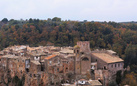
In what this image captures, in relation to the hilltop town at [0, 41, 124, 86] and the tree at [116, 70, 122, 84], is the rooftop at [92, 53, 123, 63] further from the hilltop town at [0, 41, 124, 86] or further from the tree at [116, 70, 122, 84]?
the tree at [116, 70, 122, 84]

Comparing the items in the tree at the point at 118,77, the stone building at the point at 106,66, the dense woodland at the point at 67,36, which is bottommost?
the tree at the point at 118,77

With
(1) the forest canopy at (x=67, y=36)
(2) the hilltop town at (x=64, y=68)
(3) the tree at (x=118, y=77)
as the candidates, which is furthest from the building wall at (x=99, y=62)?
(1) the forest canopy at (x=67, y=36)

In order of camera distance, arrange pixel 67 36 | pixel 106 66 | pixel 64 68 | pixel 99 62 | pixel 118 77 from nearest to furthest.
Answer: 1. pixel 64 68
2. pixel 106 66
3. pixel 118 77
4. pixel 99 62
5. pixel 67 36

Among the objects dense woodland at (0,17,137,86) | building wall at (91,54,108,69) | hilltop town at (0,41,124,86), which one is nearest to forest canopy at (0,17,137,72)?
dense woodland at (0,17,137,86)

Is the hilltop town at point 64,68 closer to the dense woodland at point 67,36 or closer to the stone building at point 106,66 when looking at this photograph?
the stone building at point 106,66

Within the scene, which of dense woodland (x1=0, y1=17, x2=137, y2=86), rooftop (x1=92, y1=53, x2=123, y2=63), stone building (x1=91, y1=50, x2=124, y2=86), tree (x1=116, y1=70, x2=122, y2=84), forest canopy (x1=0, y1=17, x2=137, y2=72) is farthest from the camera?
forest canopy (x1=0, y1=17, x2=137, y2=72)

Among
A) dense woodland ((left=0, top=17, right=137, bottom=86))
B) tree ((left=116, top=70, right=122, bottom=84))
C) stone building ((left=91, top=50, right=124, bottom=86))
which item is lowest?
tree ((left=116, top=70, right=122, bottom=84))

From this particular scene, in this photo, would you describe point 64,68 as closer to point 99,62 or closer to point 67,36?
point 99,62

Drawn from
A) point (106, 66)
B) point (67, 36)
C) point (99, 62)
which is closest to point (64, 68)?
point (99, 62)

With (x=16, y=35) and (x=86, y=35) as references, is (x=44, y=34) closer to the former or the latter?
(x=16, y=35)

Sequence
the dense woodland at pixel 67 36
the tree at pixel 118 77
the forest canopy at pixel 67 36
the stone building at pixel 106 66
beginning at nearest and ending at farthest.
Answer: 1. the stone building at pixel 106 66
2. the tree at pixel 118 77
3. the dense woodland at pixel 67 36
4. the forest canopy at pixel 67 36

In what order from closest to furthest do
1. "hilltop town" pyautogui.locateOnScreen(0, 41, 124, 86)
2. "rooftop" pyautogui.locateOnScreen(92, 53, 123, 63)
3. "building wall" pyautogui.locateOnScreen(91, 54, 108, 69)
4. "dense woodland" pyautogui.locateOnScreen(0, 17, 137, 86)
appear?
"hilltop town" pyautogui.locateOnScreen(0, 41, 124, 86) → "building wall" pyautogui.locateOnScreen(91, 54, 108, 69) → "rooftop" pyautogui.locateOnScreen(92, 53, 123, 63) → "dense woodland" pyautogui.locateOnScreen(0, 17, 137, 86)

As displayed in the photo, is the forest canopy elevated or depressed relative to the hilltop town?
elevated

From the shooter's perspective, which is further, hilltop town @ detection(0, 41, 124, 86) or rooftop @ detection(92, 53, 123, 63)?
rooftop @ detection(92, 53, 123, 63)
